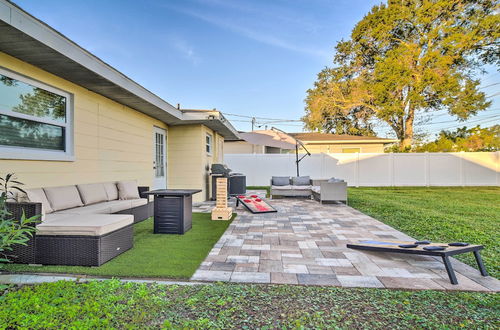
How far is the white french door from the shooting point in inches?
295

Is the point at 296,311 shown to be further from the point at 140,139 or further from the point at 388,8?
the point at 388,8

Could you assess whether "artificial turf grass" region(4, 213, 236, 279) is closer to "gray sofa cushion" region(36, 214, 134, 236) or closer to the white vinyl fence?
"gray sofa cushion" region(36, 214, 134, 236)

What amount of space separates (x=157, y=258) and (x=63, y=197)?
6.29ft

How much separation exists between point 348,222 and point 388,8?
49.8 feet

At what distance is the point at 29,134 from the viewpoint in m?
3.75

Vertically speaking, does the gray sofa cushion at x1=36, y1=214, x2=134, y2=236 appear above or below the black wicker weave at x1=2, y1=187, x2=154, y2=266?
above

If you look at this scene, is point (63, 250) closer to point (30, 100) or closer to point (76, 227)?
point (76, 227)

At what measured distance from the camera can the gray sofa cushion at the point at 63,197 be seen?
3730 mm

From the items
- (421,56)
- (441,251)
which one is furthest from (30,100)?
(421,56)

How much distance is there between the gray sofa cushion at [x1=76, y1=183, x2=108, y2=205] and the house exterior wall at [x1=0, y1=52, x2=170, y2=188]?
0.19 meters

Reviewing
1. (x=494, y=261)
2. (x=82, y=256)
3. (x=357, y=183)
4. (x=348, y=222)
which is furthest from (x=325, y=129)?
(x=82, y=256)

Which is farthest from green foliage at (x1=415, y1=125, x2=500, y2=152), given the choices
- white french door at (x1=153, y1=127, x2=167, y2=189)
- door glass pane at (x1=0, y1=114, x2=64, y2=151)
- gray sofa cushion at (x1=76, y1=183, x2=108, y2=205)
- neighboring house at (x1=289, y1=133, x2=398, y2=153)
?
door glass pane at (x1=0, y1=114, x2=64, y2=151)

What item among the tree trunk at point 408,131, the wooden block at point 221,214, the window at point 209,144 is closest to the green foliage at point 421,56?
the tree trunk at point 408,131

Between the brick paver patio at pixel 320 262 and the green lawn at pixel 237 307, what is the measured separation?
7.7 inches
